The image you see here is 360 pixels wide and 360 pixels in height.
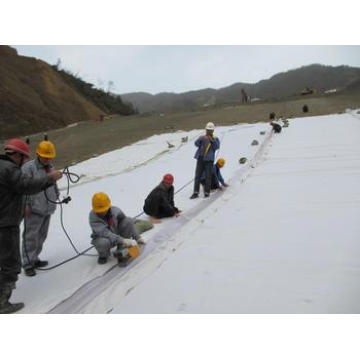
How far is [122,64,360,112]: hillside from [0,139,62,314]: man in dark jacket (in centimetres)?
3560

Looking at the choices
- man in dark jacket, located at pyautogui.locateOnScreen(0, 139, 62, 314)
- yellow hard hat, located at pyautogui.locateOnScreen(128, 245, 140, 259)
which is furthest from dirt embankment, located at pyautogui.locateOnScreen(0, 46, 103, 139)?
man in dark jacket, located at pyautogui.locateOnScreen(0, 139, 62, 314)

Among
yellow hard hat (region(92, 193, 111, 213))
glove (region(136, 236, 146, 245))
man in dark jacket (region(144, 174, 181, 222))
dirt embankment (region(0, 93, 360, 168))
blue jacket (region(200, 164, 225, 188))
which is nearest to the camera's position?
yellow hard hat (region(92, 193, 111, 213))

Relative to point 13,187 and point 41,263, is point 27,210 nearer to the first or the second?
point 41,263

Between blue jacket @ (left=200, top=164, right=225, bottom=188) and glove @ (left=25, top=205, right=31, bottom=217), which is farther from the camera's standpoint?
blue jacket @ (left=200, top=164, right=225, bottom=188)

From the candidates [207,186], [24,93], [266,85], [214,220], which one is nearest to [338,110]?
[207,186]

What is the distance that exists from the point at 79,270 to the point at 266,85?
48.8 m

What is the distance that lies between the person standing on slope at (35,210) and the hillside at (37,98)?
2058cm

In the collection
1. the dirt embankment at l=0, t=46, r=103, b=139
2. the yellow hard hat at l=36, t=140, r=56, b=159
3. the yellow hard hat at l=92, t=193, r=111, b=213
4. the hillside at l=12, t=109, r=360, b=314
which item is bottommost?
the hillside at l=12, t=109, r=360, b=314

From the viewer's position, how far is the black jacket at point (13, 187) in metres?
2.65

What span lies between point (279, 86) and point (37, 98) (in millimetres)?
30601

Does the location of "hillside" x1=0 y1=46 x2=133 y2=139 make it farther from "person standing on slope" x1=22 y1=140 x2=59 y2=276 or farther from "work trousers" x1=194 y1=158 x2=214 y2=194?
"person standing on slope" x1=22 y1=140 x2=59 y2=276

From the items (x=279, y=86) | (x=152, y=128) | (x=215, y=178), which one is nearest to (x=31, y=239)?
(x=215, y=178)

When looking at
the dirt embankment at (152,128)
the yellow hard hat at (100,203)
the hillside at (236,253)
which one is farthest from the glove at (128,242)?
the dirt embankment at (152,128)

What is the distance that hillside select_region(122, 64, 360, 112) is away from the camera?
42334mm
